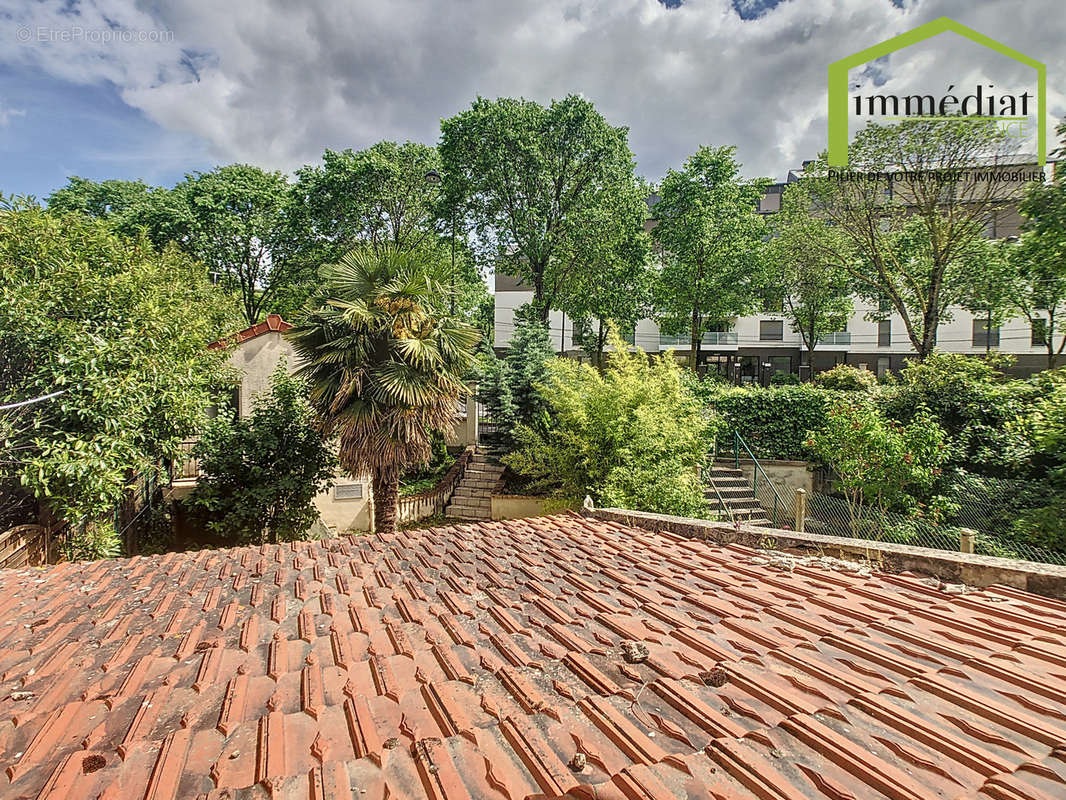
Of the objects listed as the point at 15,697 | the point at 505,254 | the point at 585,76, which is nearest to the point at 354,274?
the point at 15,697

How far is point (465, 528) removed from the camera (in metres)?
6.04

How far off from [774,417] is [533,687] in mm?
13935

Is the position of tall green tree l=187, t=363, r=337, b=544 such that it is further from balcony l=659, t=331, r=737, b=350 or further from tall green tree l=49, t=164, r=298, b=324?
balcony l=659, t=331, r=737, b=350

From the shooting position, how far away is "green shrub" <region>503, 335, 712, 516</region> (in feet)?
29.8

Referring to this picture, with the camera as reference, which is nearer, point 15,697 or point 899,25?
point 15,697

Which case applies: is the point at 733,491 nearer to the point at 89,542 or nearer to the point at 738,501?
the point at 738,501

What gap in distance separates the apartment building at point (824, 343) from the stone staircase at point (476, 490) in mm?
14507

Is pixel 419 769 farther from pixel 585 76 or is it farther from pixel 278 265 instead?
pixel 278 265

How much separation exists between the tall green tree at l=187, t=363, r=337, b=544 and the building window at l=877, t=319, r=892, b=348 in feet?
118

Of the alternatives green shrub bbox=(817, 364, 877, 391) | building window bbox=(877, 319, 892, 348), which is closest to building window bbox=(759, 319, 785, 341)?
building window bbox=(877, 319, 892, 348)

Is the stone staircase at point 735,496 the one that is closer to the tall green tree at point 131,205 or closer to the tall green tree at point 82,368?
the tall green tree at point 82,368

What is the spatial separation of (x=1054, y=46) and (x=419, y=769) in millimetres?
16462

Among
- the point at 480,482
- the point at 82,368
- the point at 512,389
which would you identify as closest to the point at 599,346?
the point at 512,389

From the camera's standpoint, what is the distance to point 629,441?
31.2 ft
